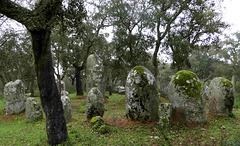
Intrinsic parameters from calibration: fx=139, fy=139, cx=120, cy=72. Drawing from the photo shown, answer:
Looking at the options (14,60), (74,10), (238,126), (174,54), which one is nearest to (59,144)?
(74,10)

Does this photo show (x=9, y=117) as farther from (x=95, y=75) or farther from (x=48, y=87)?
(x=48, y=87)

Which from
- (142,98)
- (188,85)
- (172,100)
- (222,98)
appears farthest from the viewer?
(222,98)

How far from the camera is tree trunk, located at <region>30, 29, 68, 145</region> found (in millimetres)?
4711

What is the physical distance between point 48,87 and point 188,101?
6203 millimetres

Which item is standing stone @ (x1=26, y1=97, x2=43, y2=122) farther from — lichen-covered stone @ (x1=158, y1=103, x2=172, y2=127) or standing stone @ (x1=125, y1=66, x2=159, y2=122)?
lichen-covered stone @ (x1=158, y1=103, x2=172, y2=127)

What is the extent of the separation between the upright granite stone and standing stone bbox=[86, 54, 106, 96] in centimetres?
1004

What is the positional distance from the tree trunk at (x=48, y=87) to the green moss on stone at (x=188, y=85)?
5.59 m

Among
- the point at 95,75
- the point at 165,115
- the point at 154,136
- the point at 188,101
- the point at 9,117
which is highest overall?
the point at 95,75

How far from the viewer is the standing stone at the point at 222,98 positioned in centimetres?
798

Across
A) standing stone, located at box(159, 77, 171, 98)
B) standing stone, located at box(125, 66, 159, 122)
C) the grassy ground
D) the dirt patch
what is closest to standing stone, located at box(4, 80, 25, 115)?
the dirt patch

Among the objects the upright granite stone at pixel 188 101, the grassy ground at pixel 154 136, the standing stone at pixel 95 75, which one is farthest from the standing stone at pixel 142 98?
the standing stone at pixel 95 75

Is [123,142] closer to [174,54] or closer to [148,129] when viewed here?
[148,129]

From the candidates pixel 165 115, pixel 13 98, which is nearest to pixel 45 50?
pixel 165 115

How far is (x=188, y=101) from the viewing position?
6.72 m
